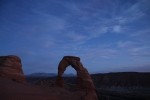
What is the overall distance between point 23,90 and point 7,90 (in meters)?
1.85

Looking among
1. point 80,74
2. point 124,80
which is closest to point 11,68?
point 80,74

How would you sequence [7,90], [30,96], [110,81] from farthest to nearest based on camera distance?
[110,81]
[30,96]
[7,90]

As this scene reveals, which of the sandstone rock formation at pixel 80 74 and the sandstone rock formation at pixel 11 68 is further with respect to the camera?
the sandstone rock formation at pixel 80 74

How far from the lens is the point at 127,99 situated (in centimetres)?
5197

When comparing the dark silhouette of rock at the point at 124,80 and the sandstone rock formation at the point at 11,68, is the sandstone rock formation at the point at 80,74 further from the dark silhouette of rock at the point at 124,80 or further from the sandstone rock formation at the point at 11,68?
the dark silhouette of rock at the point at 124,80

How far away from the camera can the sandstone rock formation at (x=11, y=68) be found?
80.1ft

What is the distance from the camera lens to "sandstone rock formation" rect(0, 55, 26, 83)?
2442cm

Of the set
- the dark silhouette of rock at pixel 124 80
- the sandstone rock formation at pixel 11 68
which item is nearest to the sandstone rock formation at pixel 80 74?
the sandstone rock formation at pixel 11 68

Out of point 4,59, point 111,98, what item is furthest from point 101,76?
point 4,59

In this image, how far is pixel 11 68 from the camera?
26.1m

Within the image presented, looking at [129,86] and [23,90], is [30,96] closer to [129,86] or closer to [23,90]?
[23,90]

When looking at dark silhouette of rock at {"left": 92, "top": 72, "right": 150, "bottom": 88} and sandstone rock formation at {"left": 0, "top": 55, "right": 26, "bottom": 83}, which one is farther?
dark silhouette of rock at {"left": 92, "top": 72, "right": 150, "bottom": 88}

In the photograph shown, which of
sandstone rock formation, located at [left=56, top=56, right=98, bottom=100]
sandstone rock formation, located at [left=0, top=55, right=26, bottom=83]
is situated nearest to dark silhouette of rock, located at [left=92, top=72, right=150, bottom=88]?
sandstone rock formation, located at [left=56, top=56, right=98, bottom=100]

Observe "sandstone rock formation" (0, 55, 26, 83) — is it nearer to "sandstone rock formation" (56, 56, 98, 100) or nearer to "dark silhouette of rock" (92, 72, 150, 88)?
"sandstone rock formation" (56, 56, 98, 100)
